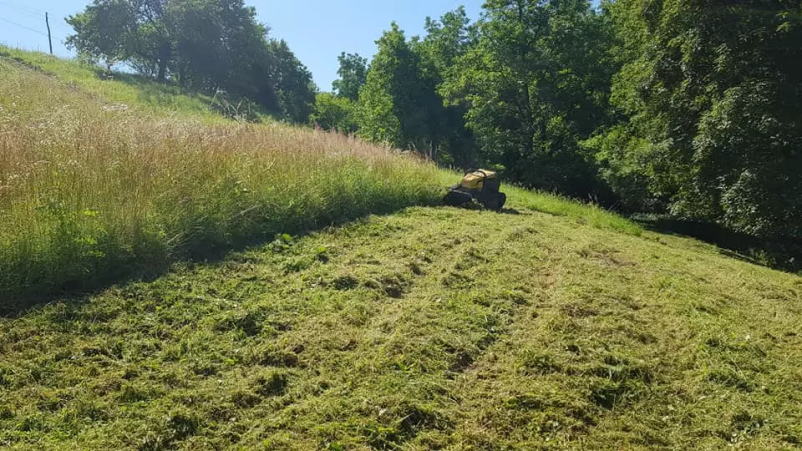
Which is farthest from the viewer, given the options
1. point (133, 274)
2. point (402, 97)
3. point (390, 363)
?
point (402, 97)

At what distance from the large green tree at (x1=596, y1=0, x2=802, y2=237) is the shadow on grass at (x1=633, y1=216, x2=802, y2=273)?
0.47 metres

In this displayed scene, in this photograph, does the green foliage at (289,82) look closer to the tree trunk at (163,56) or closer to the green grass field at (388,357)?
the tree trunk at (163,56)

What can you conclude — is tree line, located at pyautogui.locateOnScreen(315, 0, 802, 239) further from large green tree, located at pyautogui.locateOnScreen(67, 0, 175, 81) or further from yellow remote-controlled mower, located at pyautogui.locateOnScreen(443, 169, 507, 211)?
large green tree, located at pyautogui.locateOnScreen(67, 0, 175, 81)

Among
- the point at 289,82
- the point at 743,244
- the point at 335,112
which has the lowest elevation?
the point at 743,244

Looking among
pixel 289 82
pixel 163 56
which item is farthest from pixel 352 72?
pixel 163 56

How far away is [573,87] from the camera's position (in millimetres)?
19812

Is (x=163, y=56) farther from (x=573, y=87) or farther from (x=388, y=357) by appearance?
(x=388, y=357)

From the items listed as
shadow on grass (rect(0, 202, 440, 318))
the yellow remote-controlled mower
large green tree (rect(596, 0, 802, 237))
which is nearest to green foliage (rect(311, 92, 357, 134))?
large green tree (rect(596, 0, 802, 237))

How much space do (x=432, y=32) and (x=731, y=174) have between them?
22460 millimetres

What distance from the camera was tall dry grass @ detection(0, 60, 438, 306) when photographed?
131 inches

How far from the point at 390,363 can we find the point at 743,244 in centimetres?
1217

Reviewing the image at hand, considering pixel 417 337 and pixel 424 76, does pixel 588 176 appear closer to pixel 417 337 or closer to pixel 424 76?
pixel 424 76

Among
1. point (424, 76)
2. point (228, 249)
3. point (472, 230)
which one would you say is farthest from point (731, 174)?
point (424, 76)

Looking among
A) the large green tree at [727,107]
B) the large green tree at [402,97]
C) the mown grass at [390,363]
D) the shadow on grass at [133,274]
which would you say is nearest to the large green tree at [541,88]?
the large green tree at [402,97]
